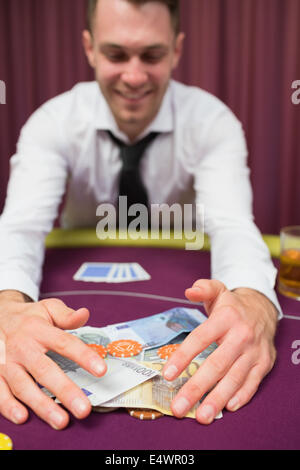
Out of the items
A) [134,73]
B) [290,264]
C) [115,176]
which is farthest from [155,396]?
[115,176]

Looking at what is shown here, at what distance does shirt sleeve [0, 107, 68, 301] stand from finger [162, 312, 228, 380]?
0.50 m

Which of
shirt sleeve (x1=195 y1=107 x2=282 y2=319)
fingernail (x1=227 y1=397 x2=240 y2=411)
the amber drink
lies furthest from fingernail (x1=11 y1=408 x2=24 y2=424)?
the amber drink

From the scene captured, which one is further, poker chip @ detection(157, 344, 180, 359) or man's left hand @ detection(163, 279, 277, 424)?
poker chip @ detection(157, 344, 180, 359)

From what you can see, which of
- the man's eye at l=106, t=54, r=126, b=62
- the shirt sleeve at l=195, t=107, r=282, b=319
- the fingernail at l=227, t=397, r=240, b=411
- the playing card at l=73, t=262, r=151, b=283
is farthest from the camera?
the man's eye at l=106, t=54, r=126, b=62

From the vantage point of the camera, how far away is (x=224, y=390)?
0.75 m

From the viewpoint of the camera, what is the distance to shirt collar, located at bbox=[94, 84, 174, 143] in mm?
1752

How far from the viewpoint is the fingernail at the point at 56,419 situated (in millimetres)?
678

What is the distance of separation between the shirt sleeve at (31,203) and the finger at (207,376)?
1.73ft

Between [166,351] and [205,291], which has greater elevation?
[205,291]

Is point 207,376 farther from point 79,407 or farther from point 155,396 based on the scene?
point 79,407

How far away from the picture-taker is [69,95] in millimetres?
1841

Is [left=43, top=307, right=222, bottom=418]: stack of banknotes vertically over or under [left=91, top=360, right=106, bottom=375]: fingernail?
under

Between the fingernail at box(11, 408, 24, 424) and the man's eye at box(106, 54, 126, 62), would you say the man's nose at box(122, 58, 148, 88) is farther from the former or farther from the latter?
the fingernail at box(11, 408, 24, 424)

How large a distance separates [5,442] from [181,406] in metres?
0.27
